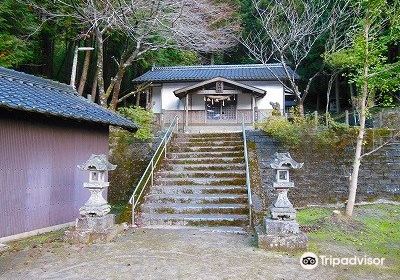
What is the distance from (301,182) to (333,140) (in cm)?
212

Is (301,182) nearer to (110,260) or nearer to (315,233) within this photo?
(315,233)

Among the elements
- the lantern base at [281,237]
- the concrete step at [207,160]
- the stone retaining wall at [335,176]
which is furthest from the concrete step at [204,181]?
the lantern base at [281,237]

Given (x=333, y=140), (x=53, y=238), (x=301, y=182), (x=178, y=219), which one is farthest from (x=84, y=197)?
(x=333, y=140)

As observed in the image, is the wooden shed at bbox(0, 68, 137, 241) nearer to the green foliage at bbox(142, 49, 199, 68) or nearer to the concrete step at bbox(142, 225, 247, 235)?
the concrete step at bbox(142, 225, 247, 235)

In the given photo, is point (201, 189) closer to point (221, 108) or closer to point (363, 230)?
point (363, 230)

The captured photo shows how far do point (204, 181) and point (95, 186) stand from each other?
371cm

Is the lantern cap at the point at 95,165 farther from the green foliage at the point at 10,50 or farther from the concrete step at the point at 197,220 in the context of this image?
the green foliage at the point at 10,50

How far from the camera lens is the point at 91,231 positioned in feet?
23.3

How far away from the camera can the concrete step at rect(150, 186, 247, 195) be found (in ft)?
31.8

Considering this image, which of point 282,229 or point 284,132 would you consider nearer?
point 282,229

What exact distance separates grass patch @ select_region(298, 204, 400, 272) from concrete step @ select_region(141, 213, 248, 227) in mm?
1718

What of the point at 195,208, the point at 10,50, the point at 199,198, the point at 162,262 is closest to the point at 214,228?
Result: the point at 195,208

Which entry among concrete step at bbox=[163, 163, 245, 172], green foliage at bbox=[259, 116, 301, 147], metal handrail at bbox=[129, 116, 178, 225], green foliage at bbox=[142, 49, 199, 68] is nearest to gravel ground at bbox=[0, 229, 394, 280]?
metal handrail at bbox=[129, 116, 178, 225]

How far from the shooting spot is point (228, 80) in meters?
21.1
